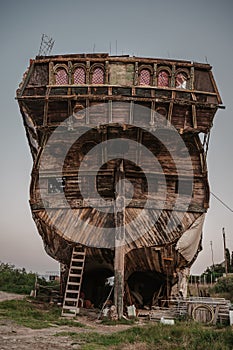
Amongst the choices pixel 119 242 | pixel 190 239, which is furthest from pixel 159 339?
pixel 190 239

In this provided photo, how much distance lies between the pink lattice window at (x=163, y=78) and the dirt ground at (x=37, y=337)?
825 centimetres

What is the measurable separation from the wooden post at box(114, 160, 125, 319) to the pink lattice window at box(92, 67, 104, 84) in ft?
9.97

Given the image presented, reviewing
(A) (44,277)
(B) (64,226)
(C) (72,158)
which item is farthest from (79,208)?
(A) (44,277)

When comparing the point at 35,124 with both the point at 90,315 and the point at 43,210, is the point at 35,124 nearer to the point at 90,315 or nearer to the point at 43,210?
the point at 43,210

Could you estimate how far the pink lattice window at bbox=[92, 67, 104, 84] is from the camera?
1503 cm

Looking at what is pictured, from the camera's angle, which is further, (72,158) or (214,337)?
(72,158)

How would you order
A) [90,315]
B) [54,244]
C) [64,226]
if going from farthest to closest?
[54,244] → [64,226] → [90,315]

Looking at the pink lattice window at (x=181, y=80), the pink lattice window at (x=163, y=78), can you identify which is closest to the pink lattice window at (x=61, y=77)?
the pink lattice window at (x=163, y=78)

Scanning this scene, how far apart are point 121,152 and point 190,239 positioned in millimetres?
4051

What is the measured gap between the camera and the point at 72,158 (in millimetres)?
15586

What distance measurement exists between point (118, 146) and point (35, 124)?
3.23m

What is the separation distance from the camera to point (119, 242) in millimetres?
14453

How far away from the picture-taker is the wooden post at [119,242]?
45.2 feet

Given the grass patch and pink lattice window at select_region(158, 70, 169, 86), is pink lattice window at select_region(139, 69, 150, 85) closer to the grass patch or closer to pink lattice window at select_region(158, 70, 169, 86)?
pink lattice window at select_region(158, 70, 169, 86)
